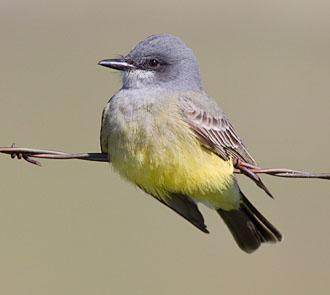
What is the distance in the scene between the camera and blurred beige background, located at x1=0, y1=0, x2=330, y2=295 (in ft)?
23.6

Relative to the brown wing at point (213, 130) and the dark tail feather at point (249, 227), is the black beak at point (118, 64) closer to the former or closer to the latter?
the brown wing at point (213, 130)

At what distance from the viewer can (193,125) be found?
4.81m

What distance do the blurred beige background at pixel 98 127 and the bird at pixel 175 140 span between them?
36cm

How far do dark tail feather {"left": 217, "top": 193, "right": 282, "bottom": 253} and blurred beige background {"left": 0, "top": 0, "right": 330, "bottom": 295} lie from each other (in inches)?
48.0

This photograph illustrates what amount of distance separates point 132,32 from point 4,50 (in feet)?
7.64

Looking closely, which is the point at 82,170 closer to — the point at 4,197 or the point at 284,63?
the point at 4,197

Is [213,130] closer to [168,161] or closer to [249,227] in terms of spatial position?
[168,161]

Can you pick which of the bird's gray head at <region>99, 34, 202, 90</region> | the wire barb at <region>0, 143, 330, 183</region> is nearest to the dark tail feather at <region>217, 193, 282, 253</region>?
the wire barb at <region>0, 143, 330, 183</region>

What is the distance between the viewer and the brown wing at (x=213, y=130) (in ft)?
15.8

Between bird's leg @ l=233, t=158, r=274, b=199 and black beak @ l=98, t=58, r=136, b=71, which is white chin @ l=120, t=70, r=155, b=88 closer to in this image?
black beak @ l=98, t=58, r=136, b=71

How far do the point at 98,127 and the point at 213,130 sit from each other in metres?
4.42

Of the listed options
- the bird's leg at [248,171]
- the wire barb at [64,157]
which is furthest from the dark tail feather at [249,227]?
the wire barb at [64,157]

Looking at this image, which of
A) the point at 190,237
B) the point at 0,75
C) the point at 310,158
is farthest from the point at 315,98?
the point at 0,75

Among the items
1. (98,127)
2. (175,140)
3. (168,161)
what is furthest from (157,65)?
(98,127)
